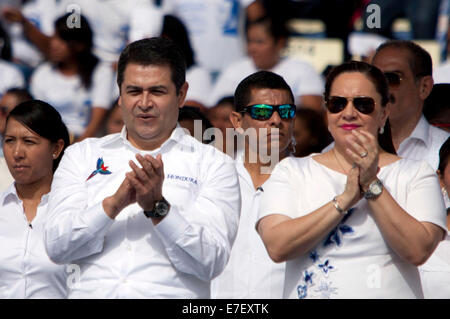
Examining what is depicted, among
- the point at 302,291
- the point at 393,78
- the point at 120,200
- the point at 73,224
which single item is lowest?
the point at 302,291

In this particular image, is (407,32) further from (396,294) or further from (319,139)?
(396,294)

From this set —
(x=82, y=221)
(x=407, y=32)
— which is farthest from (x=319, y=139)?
(x=82, y=221)

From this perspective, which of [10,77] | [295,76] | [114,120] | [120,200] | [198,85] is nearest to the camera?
[120,200]

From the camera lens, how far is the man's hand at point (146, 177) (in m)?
3.67

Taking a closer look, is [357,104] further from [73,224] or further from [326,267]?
[73,224]

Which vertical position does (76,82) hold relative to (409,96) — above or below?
below

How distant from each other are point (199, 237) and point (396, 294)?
88 centimetres

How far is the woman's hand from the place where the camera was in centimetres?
355

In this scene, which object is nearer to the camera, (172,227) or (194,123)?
(172,227)

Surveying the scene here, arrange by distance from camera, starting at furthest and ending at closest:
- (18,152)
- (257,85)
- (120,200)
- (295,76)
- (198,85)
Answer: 1. (198,85)
2. (295,76)
3. (257,85)
4. (18,152)
5. (120,200)

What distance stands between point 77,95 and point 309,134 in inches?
85.2

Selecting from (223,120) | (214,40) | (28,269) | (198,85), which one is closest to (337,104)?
(28,269)

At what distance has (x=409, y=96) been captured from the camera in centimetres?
557

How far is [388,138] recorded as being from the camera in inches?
173
